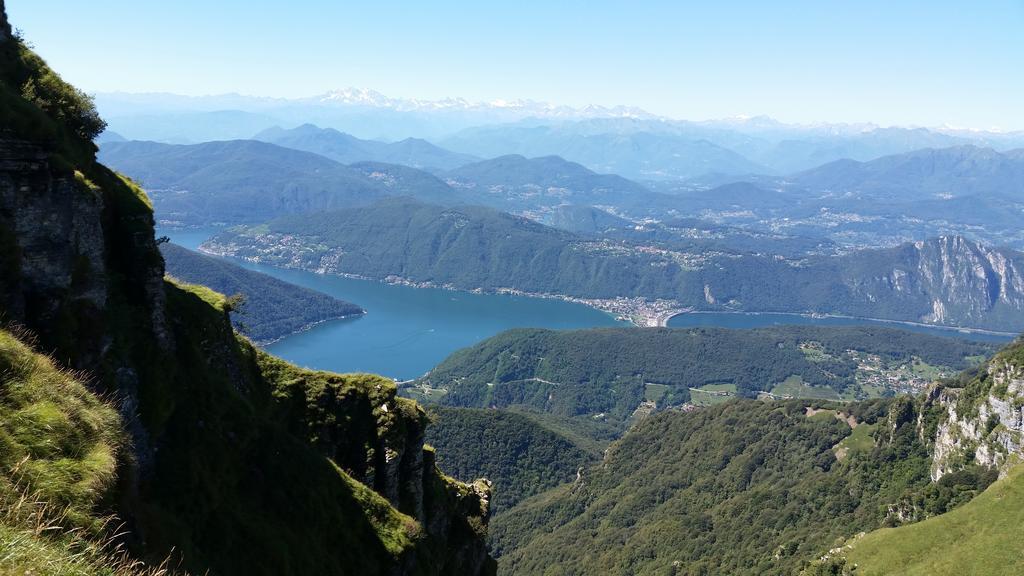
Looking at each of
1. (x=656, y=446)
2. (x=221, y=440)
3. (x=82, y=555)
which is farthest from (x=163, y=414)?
(x=656, y=446)

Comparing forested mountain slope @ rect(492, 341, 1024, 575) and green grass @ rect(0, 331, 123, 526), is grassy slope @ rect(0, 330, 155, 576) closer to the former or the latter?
green grass @ rect(0, 331, 123, 526)

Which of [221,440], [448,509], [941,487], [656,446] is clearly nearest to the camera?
[221,440]

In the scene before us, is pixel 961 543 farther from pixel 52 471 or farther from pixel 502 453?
pixel 502 453

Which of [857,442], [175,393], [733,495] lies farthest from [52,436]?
[857,442]

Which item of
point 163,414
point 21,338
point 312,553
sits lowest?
point 312,553

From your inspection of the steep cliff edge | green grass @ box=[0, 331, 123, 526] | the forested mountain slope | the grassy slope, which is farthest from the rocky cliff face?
the grassy slope

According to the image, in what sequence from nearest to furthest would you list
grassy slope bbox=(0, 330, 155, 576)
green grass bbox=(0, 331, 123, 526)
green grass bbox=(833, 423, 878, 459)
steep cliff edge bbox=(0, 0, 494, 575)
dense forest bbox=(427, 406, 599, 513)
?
grassy slope bbox=(0, 330, 155, 576) < green grass bbox=(0, 331, 123, 526) < steep cliff edge bbox=(0, 0, 494, 575) < green grass bbox=(833, 423, 878, 459) < dense forest bbox=(427, 406, 599, 513)

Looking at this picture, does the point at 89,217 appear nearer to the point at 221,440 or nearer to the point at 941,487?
the point at 221,440
